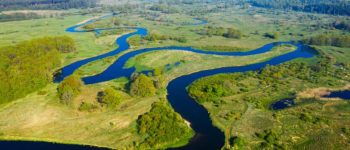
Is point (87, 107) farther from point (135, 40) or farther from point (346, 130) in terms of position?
point (135, 40)

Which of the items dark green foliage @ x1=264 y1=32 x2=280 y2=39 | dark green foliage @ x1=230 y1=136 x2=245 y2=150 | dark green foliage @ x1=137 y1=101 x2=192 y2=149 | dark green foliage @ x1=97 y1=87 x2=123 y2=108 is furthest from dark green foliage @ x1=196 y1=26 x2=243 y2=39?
dark green foliage @ x1=230 y1=136 x2=245 y2=150

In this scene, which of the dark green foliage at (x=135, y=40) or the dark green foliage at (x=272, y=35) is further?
the dark green foliage at (x=272, y=35)

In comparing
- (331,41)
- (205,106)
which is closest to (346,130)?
(205,106)

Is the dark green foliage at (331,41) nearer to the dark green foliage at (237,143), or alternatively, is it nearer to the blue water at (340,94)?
the blue water at (340,94)

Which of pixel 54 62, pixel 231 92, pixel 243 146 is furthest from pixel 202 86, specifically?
pixel 54 62

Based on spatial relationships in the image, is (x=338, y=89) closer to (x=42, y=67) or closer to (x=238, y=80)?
(x=238, y=80)

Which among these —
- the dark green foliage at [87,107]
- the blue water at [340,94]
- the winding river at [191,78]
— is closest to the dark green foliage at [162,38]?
the winding river at [191,78]
